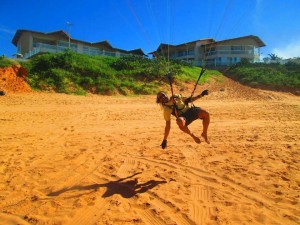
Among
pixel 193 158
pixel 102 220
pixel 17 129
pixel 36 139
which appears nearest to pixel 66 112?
pixel 17 129

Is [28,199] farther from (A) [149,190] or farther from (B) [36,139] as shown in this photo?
(B) [36,139]

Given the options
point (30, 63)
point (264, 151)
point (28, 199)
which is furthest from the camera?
point (30, 63)

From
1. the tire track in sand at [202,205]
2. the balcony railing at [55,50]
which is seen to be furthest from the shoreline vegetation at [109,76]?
the tire track in sand at [202,205]

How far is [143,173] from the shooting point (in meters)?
7.54

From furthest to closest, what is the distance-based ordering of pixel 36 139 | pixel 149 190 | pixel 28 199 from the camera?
pixel 36 139 → pixel 149 190 → pixel 28 199

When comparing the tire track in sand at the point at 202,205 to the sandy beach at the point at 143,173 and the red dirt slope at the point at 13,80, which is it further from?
the red dirt slope at the point at 13,80

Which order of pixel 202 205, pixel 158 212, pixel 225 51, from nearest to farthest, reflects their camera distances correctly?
pixel 158 212
pixel 202 205
pixel 225 51

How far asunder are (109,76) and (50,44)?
20.9m

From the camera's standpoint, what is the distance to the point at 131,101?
21.7m

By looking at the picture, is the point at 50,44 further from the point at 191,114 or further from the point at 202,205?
the point at 202,205

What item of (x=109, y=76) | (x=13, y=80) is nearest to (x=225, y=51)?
(x=109, y=76)

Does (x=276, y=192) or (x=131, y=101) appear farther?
(x=131, y=101)

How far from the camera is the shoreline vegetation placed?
23445 millimetres

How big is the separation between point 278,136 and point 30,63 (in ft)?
69.6
